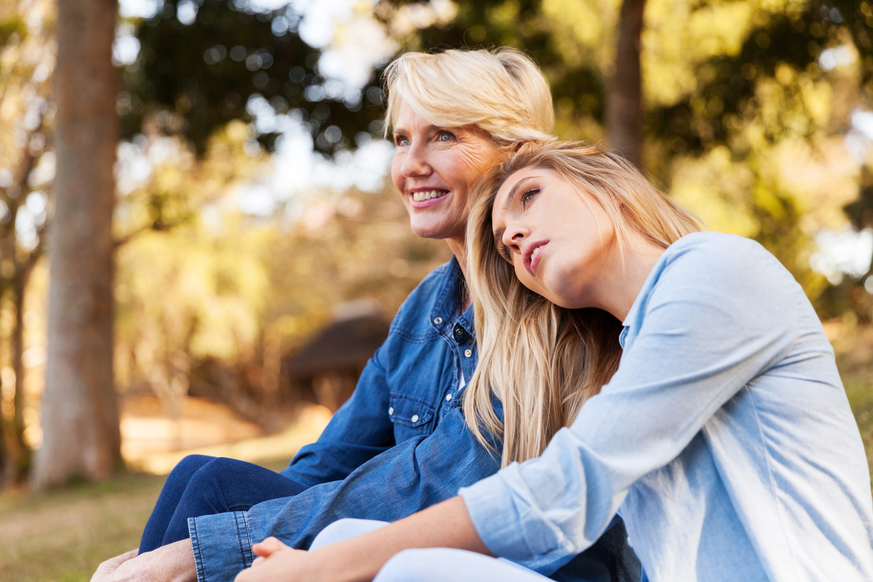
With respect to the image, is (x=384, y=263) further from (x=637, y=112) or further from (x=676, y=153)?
(x=637, y=112)

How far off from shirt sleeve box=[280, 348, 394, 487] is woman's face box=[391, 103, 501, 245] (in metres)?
0.52

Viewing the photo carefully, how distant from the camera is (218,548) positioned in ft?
5.72

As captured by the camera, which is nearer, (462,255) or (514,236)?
(514,236)

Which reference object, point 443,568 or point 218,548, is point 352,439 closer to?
point 218,548

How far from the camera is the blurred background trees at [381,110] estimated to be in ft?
28.3

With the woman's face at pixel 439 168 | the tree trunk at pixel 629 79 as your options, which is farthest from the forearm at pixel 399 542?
the tree trunk at pixel 629 79

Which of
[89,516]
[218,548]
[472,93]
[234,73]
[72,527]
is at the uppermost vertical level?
[234,73]

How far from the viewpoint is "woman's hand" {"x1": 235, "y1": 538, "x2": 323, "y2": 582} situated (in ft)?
4.47

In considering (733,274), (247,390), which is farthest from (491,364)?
(247,390)

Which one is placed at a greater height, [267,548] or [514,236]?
[514,236]

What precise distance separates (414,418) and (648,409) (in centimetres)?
110

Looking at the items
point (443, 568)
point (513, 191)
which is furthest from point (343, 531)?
point (513, 191)

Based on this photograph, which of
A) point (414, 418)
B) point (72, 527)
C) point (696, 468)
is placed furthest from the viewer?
point (72, 527)

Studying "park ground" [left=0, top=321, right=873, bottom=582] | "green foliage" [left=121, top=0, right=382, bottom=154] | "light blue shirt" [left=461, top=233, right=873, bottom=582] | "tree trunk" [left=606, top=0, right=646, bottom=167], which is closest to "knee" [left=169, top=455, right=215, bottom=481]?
"light blue shirt" [left=461, top=233, right=873, bottom=582]
